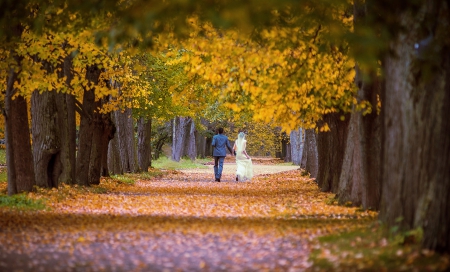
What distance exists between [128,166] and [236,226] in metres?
25.1

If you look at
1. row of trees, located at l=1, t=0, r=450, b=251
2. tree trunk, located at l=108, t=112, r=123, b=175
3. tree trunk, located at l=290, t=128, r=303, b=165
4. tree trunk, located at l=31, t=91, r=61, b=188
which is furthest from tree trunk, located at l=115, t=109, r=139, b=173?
tree trunk, located at l=290, t=128, r=303, b=165

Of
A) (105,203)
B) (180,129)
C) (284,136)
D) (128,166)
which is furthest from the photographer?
(284,136)

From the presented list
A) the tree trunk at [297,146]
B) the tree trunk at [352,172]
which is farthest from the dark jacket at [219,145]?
the tree trunk at [297,146]

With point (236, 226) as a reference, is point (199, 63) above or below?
above

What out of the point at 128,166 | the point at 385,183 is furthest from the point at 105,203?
the point at 128,166

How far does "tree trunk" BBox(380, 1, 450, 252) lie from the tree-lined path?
1.47m

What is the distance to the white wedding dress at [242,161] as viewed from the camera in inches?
1307

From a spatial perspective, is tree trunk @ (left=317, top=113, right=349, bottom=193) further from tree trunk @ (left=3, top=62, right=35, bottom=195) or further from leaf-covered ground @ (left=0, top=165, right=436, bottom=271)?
tree trunk @ (left=3, top=62, right=35, bottom=195)

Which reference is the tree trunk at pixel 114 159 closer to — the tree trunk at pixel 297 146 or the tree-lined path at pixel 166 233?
the tree-lined path at pixel 166 233

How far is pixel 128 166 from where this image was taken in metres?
38.5

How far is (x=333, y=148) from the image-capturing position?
77.1 feet


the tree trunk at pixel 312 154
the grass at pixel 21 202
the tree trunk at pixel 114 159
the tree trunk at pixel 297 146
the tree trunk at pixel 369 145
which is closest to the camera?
the tree trunk at pixel 369 145

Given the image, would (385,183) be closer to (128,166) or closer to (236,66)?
(236,66)

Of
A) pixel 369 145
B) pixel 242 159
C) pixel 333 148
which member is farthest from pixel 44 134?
pixel 242 159
